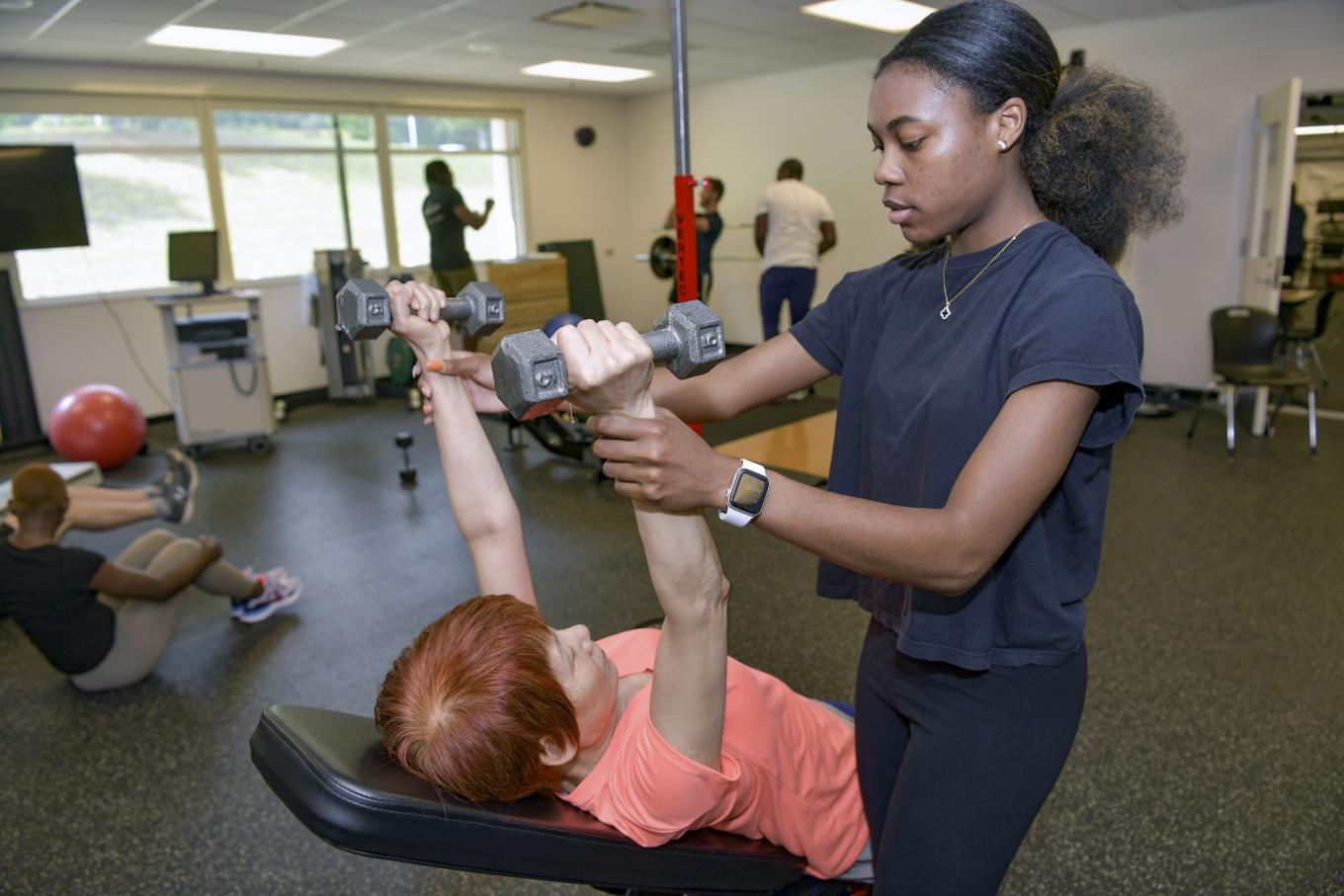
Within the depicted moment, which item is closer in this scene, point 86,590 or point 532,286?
point 86,590

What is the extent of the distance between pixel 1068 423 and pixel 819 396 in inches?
227

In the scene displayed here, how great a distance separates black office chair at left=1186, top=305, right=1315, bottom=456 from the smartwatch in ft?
16.2

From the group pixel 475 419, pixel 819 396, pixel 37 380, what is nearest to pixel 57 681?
pixel 475 419

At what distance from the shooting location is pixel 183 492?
3348 millimetres

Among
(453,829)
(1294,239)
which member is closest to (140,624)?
(453,829)

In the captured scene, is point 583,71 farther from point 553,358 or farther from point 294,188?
point 553,358

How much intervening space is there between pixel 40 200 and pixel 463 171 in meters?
3.85

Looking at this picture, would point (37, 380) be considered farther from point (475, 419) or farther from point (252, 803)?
point (475, 419)

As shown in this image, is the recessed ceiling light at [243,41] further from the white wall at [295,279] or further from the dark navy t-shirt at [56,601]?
the dark navy t-shirt at [56,601]

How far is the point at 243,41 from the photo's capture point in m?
5.68

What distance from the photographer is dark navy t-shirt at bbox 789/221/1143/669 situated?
0.85 m

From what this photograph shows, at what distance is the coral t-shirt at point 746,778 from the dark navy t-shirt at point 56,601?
1.98 metres

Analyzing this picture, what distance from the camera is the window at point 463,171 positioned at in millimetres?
7957

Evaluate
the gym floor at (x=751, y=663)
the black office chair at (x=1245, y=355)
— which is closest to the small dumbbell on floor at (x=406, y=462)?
the gym floor at (x=751, y=663)
